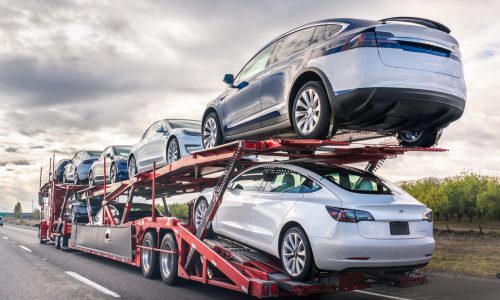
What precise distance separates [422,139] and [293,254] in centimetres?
254

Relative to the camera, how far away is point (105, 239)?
38.9 feet

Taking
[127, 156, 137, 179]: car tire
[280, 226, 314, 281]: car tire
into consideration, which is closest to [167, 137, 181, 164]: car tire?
[127, 156, 137, 179]: car tire

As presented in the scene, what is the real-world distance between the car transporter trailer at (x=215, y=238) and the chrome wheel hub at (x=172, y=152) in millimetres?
392

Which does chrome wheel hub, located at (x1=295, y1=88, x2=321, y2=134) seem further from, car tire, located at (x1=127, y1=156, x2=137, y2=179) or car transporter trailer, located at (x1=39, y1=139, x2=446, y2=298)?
car tire, located at (x1=127, y1=156, x2=137, y2=179)

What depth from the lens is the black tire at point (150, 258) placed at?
29.7 feet

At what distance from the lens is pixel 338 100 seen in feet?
19.3

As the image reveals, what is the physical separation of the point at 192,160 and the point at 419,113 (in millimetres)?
3842

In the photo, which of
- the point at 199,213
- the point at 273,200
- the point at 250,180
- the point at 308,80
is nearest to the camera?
the point at 273,200

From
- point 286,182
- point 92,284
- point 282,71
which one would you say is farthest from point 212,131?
point 92,284

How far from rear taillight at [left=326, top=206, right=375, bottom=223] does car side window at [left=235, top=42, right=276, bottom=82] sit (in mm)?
2909

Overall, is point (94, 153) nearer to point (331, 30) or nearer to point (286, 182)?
point (286, 182)

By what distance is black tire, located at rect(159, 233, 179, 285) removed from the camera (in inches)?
323

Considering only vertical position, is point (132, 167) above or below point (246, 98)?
below

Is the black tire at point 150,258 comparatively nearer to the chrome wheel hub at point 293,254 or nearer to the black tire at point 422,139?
the chrome wheel hub at point 293,254
